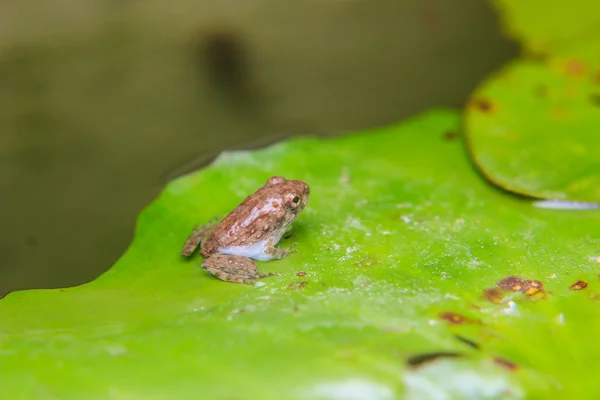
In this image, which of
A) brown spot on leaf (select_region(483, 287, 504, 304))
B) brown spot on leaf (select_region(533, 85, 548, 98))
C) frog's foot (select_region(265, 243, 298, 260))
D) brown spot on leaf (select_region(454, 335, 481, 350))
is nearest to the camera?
brown spot on leaf (select_region(454, 335, 481, 350))

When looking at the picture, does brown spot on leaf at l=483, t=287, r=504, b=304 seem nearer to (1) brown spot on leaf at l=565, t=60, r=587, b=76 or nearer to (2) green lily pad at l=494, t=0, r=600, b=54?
(1) brown spot on leaf at l=565, t=60, r=587, b=76

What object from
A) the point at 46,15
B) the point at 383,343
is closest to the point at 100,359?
the point at 383,343

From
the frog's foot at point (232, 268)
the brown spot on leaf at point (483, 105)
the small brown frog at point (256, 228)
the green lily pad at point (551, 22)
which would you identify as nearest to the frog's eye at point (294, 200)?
the small brown frog at point (256, 228)

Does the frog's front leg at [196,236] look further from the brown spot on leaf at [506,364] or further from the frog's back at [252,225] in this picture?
the brown spot on leaf at [506,364]

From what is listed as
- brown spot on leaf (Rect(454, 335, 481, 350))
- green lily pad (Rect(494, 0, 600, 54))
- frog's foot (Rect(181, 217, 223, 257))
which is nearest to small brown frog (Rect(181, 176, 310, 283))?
frog's foot (Rect(181, 217, 223, 257))

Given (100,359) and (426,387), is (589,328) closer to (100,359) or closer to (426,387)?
(426,387)

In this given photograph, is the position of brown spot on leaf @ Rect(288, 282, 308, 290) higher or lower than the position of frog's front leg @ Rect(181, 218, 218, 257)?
lower
